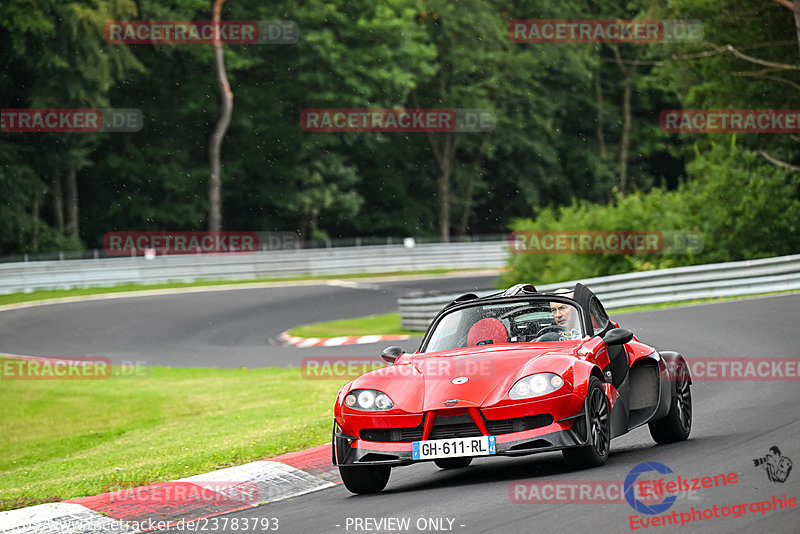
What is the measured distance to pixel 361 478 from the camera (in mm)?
7816

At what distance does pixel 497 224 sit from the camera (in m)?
64.8

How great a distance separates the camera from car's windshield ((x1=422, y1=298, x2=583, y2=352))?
862 centimetres

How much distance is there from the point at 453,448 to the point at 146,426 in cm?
907

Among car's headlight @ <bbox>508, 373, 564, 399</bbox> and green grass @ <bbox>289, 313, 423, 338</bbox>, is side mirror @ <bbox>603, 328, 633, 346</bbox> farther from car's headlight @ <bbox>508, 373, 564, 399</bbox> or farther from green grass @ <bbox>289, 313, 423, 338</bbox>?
green grass @ <bbox>289, 313, 423, 338</bbox>

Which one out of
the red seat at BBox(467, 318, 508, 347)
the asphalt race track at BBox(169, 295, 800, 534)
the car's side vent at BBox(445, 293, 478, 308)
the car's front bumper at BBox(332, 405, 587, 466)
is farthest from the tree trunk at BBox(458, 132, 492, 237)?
the car's front bumper at BBox(332, 405, 587, 466)

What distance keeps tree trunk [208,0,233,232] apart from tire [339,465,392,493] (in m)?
40.8

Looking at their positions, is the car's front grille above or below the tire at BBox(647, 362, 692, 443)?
above

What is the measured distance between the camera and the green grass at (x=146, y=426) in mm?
9671

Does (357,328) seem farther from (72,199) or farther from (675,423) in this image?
(72,199)

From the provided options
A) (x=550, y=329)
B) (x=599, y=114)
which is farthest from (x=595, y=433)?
(x=599, y=114)

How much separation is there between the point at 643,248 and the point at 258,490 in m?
22.1

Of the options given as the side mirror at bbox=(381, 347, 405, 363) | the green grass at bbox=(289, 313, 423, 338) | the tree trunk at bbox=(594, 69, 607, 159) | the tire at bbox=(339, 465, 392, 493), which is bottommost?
the green grass at bbox=(289, 313, 423, 338)

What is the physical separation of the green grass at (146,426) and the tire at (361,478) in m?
1.72

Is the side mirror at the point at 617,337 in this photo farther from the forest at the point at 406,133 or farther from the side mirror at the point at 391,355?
the forest at the point at 406,133
